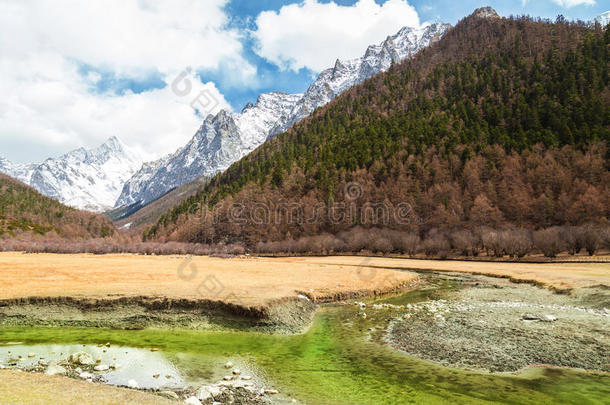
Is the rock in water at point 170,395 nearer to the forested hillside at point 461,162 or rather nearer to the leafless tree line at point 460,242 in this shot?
the leafless tree line at point 460,242

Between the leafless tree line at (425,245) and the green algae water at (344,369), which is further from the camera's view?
the leafless tree line at (425,245)

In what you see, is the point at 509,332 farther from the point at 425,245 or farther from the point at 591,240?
the point at 425,245

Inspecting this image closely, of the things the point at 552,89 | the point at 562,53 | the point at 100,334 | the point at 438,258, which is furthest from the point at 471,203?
the point at 562,53

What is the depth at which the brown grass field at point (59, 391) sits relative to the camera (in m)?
8.04

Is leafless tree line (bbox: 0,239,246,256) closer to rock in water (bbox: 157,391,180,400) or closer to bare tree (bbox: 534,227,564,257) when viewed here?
bare tree (bbox: 534,227,564,257)

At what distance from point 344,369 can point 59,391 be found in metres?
10.1

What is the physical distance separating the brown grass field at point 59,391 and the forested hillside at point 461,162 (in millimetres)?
100286

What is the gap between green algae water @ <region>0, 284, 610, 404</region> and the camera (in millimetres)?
11312

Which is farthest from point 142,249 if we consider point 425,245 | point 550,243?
point 550,243

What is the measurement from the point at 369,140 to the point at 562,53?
111m

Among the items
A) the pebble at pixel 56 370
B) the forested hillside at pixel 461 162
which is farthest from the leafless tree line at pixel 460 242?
the pebble at pixel 56 370

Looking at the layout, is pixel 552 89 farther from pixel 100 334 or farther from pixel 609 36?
pixel 100 334

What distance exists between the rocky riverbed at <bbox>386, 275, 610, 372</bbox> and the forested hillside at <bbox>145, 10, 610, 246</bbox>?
7135 cm

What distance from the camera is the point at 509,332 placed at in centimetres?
1897
